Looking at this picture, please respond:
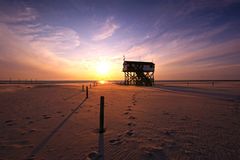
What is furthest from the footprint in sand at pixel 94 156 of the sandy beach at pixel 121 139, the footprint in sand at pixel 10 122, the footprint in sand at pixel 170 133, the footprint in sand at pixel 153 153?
the footprint in sand at pixel 10 122

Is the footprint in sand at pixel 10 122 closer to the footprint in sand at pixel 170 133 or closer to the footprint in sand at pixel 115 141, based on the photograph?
the footprint in sand at pixel 115 141

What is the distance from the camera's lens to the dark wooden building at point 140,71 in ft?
134

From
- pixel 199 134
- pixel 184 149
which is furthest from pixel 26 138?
pixel 199 134

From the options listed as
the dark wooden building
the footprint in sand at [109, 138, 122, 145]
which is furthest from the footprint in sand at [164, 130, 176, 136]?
the dark wooden building

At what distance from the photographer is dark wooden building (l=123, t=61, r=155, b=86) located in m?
41.0

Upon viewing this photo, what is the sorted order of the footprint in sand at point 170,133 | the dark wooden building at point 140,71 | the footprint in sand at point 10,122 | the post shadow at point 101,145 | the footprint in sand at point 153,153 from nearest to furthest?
the footprint in sand at point 153,153
the post shadow at point 101,145
the footprint in sand at point 170,133
the footprint in sand at point 10,122
the dark wooden building at point 140,71

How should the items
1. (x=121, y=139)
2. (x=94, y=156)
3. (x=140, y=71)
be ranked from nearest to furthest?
(x=94, y=156) < (x=121, y=139) < (x=140, y=71)

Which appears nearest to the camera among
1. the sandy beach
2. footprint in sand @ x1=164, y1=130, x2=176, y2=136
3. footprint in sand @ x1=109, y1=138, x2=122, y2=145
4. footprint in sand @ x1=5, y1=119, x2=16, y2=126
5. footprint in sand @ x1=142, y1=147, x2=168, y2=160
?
footprint in sand @ x1=142, y1=147, x2=168, y2=160

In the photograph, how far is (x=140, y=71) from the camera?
41438mm

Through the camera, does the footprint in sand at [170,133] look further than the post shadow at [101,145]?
Yes

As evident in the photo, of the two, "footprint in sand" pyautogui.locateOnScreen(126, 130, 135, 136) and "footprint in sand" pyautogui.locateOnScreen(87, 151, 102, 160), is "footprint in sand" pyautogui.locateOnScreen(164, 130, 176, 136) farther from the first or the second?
"footprint in sand" pyautogui.locateOnScreen(87, 151, 102, 160)

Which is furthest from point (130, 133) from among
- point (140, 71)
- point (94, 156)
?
point (140, 71)

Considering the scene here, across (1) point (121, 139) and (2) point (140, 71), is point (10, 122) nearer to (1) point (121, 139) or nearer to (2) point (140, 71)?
(1) point (121, 139)

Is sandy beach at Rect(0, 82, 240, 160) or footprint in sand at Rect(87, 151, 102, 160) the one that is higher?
sandy beach at Rect(0, 82, 240, 160)
